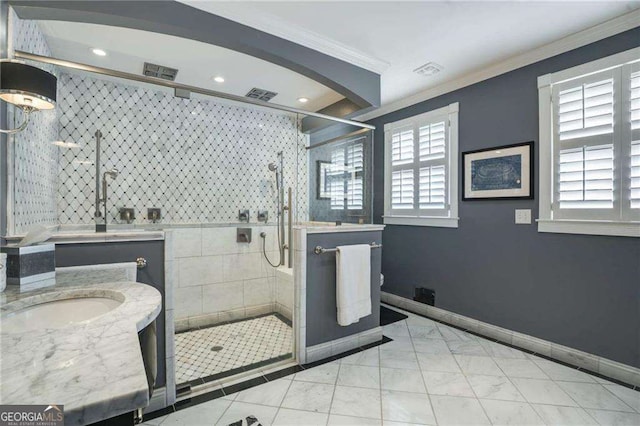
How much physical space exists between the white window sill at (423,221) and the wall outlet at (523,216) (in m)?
0.58

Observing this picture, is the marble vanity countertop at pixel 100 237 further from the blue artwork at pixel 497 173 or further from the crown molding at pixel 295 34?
the blue artwork at pixel 497 173

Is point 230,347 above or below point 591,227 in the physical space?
below

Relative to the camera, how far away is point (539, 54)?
8.13ft

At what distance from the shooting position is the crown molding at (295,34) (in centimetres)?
198

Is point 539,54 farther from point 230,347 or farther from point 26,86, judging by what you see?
point 230,347

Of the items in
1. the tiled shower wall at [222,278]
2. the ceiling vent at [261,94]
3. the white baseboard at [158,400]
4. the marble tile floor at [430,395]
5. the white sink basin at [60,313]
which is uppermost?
the ceiling vent at [261,94]

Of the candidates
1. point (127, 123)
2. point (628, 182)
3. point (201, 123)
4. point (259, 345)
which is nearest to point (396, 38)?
point (628, 182)

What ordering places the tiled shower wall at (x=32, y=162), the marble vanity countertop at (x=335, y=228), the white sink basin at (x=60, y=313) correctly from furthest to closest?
1. the marble vanity countertop at (x=335, y=228)
2. the tiled shower wall at (x=32, y=162)
3. the white sink basin at (x=60, y=313)

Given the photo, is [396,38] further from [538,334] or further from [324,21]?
[538,334]

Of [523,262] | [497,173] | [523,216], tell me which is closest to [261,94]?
[497,173]

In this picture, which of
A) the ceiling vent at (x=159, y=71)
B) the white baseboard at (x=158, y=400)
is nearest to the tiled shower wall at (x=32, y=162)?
the ceiling vent at (x=159, y=71)

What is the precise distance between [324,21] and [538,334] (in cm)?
305

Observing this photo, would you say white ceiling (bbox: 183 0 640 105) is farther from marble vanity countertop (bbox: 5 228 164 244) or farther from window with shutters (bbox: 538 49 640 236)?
marble vanity countertop (bbox: 5 228 164 244)
